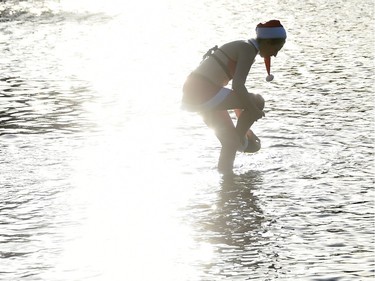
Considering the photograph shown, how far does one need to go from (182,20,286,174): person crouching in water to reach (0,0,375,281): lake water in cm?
36

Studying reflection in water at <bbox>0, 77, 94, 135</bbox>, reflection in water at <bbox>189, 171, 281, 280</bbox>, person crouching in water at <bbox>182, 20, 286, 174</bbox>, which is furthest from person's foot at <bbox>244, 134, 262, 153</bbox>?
reflection in water at <bbox>0, 77, 94, 135</bbox>

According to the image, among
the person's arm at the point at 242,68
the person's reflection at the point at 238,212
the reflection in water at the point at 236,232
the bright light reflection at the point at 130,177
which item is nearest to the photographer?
the reflection in water at the point at 236,232

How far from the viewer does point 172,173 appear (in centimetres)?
1048

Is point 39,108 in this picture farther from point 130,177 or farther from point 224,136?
point 224,136

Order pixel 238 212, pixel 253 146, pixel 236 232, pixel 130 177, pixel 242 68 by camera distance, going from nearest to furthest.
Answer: pixel 236 232
pixel 238 212
pixel 242 68
pixel 130 177
pixel 253 146

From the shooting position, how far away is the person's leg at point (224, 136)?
10375mm

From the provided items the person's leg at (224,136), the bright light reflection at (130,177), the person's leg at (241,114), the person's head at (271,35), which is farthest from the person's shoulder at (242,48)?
the bright light reflection at (130,177)

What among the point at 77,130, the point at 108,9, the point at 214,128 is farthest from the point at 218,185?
the point at 108,9

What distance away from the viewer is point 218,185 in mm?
9961

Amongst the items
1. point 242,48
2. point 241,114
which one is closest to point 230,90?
point 241,114

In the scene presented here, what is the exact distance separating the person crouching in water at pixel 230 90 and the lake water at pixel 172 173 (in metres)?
0.36

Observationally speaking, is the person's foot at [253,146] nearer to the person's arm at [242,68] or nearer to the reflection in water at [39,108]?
the person's arm at [242,68]

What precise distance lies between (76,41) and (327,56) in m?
5.85

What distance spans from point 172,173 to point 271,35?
1.56 m
